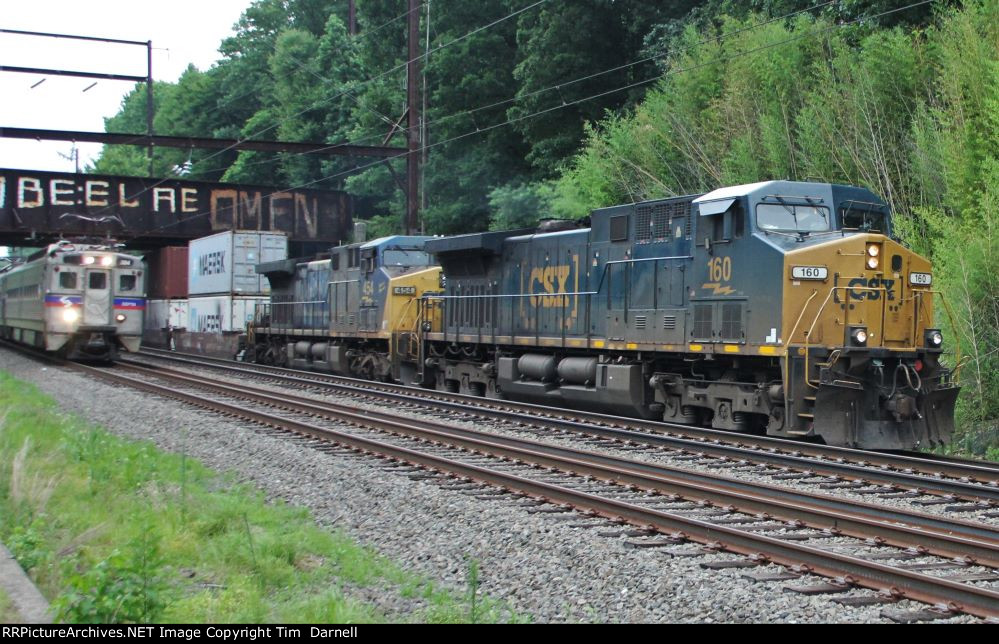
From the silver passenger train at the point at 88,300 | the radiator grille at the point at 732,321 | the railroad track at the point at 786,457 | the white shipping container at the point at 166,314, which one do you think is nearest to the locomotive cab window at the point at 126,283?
the silver passenger train at the point at 88,300

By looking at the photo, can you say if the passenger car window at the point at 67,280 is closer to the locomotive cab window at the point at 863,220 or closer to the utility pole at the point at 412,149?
the utility pole at the point at 412,149

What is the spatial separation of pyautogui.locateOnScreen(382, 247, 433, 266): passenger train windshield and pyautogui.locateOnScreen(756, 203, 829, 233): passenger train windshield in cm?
1153

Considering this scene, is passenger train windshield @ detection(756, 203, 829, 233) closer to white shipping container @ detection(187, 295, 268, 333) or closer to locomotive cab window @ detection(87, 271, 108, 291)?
locomotive cab window @ detection(87, 271, 108, 291)

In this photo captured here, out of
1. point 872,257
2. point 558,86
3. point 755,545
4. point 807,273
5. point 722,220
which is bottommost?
point 755,545

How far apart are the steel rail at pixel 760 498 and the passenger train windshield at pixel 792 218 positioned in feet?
12.5

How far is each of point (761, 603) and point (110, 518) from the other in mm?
5059

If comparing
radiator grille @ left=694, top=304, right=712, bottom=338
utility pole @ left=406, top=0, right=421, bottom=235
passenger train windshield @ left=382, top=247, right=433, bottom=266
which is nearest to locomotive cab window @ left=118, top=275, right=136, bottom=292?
utility pole @ left=406, top=0, right=421, bottom=235

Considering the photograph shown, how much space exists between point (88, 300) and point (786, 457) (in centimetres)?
2196

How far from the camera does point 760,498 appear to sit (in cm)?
813

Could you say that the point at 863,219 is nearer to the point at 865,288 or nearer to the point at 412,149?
the point at 865,288

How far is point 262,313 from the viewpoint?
99.5 feet

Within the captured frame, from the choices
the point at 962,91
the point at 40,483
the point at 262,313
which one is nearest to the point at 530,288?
the point at 962,91

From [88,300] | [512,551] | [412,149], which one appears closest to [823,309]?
[512,551]

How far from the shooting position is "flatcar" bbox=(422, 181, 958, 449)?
1134 cm
